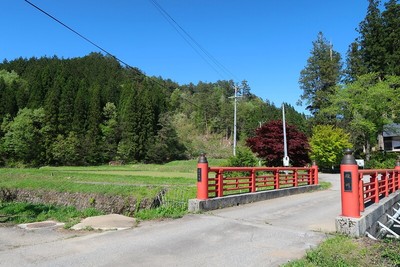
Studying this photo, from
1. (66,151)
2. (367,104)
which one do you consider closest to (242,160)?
(367,104)

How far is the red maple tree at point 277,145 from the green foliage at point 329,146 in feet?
36.7

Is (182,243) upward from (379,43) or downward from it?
downward

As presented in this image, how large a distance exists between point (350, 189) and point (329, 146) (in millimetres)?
32423

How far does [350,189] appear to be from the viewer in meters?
7.02

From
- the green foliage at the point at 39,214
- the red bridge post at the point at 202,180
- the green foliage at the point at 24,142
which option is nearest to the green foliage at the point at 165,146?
the green foliage at the point at 24,142

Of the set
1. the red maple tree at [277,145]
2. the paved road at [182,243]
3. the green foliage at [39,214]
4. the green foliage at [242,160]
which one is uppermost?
the red maple tree at [277,145]

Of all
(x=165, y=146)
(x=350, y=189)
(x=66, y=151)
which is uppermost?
(x=165, y=146)

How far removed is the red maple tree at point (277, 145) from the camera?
26375 mm

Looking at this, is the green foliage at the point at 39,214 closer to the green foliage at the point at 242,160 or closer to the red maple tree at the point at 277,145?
the green foliage at the point at 242,160

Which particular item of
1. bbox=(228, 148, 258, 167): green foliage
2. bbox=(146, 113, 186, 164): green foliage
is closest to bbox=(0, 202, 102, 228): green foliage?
bbox=(228, 148, 258, 167): green foliage

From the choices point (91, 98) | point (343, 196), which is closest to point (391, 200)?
point (343, 196)

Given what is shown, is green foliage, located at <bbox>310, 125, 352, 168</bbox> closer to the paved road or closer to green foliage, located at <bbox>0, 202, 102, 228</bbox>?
the paved road

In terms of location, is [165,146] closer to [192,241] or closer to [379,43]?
[379,43]

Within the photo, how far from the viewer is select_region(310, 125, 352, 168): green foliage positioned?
37469 millimetres
